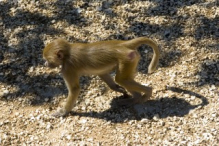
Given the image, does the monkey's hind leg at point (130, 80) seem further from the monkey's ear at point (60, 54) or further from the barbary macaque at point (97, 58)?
the monkey's ear at point (60, 54)

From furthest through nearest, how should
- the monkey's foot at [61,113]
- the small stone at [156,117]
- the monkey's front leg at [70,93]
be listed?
1. the monkey's foot at [61,113]
2. the small stone at [156,117]
3. the monkey's front leg at [70,93]

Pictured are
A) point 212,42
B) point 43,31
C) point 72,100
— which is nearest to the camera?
point 72,100

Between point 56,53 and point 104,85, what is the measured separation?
55.1 inches

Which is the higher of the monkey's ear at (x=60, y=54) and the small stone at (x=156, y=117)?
the monkey's ear at (x=60, y=54)

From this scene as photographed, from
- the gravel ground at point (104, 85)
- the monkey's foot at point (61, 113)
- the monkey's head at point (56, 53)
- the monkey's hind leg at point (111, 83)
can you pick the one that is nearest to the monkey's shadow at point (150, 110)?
the gravel ground at point (104, 85)

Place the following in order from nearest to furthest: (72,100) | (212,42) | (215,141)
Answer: (215,141), (72,100), (212,42)

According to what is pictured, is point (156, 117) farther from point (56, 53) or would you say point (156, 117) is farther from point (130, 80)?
point (56, 53)

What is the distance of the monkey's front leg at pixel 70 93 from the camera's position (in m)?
6.16

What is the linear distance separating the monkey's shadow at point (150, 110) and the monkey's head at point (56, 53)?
1021mm

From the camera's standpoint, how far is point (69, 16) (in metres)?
8.49

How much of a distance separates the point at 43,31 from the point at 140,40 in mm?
2786

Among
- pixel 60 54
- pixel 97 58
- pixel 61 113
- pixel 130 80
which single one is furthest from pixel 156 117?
pixel 60 54

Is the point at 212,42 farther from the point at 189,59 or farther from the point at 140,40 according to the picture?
the point at 140,40

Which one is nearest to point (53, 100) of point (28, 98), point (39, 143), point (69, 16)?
point (28, 98)
